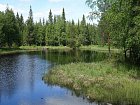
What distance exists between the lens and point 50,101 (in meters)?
31.6

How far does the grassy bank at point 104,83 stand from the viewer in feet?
95.9

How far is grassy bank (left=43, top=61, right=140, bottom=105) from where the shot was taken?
95.9 ft

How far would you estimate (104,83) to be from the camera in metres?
33.1

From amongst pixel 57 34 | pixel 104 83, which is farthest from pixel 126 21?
pixel 57 34

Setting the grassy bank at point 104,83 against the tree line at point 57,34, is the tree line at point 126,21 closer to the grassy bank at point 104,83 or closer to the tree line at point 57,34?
the grassy bank at point 104,83

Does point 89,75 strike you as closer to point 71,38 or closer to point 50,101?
point 50,101

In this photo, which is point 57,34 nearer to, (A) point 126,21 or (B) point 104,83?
(A) point 126,21

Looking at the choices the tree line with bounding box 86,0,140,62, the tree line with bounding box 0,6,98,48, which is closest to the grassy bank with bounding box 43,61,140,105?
the tree line with bounding box 86,0,140,62

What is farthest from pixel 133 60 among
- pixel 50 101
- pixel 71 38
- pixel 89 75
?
pixel 71 38

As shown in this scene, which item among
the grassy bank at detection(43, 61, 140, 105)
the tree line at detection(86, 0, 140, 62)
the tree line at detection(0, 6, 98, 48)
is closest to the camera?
the grassy bank at detection(43, 61, 140, 105)

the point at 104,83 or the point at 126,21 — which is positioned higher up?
the point at 126,21

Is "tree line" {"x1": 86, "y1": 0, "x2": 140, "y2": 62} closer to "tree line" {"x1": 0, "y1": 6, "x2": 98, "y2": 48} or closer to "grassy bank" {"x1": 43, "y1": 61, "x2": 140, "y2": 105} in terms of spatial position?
"grassy bank" {"x1": 43, "y1": 61, "x2": 140, "y2": 105}

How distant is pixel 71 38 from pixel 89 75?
378 ft

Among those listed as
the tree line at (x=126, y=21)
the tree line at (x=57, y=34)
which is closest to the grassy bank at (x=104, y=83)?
the tree line at (x=126, y=21)
